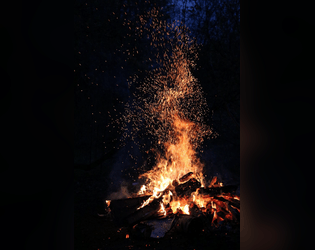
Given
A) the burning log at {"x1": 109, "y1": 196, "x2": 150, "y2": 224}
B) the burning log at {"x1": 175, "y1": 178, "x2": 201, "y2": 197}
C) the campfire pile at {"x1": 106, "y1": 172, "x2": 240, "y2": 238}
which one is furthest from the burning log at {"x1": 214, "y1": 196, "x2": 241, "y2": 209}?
the burning log at {"x1": 109, "y1": 196, "x2": 150, "y2": 224}

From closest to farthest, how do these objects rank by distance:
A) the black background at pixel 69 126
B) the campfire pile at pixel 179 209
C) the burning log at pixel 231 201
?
the black background at pixel 69 126 < the campfire pile at pixel 179 209 < the burning log at pixel 231 201

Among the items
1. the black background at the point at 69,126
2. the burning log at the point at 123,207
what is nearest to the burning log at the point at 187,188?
the burning log at the point at 123,207

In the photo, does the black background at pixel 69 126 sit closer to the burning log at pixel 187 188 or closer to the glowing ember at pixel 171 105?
the burning log at pixel 187 188

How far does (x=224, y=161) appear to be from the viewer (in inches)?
297

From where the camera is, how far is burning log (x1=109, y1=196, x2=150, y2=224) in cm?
415

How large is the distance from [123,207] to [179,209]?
41.0 inches

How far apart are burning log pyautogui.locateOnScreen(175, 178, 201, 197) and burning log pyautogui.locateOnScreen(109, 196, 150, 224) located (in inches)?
27.4

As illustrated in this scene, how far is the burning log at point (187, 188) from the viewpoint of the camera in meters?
4.63

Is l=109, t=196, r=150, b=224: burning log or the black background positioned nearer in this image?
the black background

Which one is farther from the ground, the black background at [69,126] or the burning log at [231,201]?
the black background at [69,126]

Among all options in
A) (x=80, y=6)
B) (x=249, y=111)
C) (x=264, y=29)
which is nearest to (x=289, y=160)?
(x=249, y=111)

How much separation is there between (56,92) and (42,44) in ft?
0.63

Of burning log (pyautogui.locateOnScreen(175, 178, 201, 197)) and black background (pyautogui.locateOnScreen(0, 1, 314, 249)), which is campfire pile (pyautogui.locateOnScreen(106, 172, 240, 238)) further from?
black background (pyautogui.locateOnScreen(0, 1, 314, 249))

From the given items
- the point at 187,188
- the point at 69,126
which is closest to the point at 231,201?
the point at 187,188
